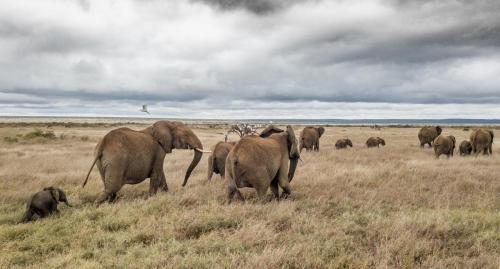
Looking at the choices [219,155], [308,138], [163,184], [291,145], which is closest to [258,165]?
[291,145]

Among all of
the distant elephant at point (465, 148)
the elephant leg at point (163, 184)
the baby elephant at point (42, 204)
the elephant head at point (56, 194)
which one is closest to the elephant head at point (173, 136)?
the elephant leg at point (163, 184)

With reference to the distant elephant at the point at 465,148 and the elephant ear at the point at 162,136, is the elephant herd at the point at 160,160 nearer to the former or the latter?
→ the elephant ear at the point at 162,136

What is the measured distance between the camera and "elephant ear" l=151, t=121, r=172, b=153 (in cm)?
935

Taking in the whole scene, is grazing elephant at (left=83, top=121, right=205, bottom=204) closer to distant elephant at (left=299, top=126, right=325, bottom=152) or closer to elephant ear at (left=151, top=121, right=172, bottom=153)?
elephant ear at (left=151, top=121, right=172, bottom=153)

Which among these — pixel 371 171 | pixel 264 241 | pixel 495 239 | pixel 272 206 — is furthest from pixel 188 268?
pixel 371 171

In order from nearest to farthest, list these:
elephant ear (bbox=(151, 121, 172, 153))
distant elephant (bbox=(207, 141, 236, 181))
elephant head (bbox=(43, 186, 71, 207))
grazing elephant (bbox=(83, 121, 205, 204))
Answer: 1. elephant head (bbox=(43, 186, 71, 207))
2. grazing elephant (bbox=(83, 121, 205, 204))
3. elephant ear (bbox=(151, 121, 172, 153))
4. distant elephant (bbox=(207, 141, 236, 181))

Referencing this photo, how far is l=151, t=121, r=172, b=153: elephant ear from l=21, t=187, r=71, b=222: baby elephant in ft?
8.21

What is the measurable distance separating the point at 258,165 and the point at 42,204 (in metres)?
4.29

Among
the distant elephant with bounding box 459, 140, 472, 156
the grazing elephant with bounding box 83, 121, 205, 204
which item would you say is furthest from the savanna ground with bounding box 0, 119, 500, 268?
the distant elephant with bounding box 459, 140, 472, 156

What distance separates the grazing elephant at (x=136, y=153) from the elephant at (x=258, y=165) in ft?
6.00

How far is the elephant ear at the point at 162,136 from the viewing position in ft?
30.7

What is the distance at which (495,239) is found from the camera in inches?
247

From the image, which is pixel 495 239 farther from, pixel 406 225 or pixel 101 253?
pixel 101 253

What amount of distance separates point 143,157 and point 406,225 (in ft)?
18.5
